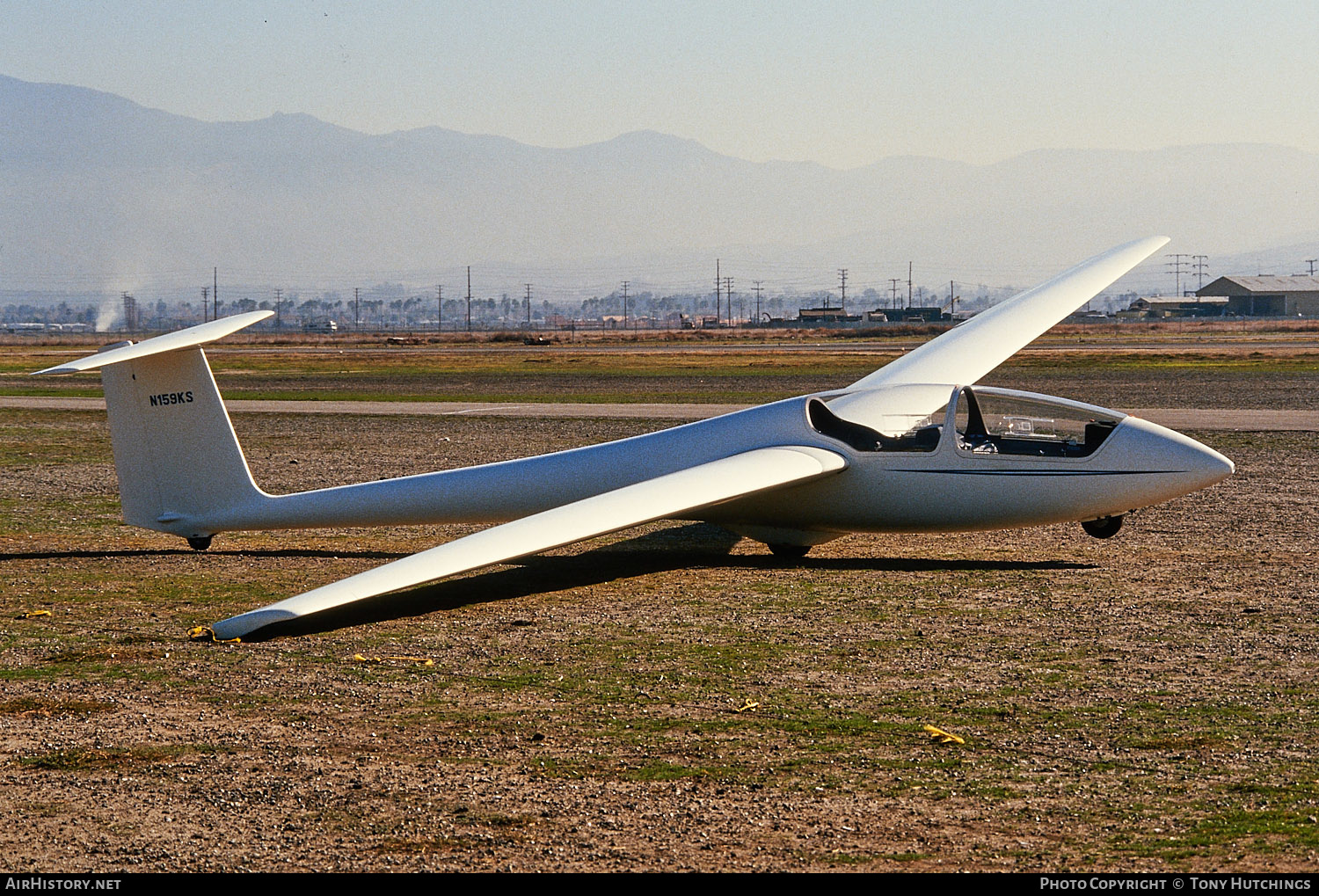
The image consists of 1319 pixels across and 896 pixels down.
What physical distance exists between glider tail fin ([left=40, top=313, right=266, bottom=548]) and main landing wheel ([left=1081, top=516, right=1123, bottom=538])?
10556 mm

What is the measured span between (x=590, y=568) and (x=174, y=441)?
546cm

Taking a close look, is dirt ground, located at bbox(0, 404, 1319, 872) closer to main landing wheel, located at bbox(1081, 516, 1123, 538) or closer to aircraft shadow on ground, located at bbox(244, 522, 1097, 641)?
aircraft shadow on ground, located at bbox(244, 522, 1097, 641)

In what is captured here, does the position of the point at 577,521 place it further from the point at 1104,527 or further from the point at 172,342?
the point at 1104,527

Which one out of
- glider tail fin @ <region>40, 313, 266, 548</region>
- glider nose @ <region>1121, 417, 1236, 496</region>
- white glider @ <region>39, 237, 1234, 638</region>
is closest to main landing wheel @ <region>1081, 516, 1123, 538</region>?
white glider @ <region>39, 237, 1234, 638</region>

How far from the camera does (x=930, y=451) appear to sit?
1541cm

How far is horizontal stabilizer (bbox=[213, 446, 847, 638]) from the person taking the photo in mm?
10539

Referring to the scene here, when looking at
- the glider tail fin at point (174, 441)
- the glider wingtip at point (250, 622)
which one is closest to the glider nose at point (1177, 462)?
the glider wingtip at point (250, 622)

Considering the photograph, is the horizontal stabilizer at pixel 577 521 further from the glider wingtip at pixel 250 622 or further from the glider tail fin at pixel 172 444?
the glider tail fin at pixel 172 444

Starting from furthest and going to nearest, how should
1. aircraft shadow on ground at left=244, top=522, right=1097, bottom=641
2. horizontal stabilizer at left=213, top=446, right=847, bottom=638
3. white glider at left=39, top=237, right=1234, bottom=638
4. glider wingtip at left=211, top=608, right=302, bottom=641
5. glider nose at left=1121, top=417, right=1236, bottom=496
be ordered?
1. white glider at left=39, top=237, right=1234, bottom=638
2. glider nose at left=1121, top=417, right=1236, bottom=496
3. aircraft shadow on ground at left=244, top=522, right=1097, bottom=641
4. horizontal stabilizer at left=213, top=446, right=847, bottom=638
5. glider wingtip at left=211, top=608, right=302, bottom=641

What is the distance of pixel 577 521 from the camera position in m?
12.7

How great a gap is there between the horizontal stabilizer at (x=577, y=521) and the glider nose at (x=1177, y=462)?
336 cm

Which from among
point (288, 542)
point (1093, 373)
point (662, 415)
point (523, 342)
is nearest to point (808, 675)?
point (288, 542)

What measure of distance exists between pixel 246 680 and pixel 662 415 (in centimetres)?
2810

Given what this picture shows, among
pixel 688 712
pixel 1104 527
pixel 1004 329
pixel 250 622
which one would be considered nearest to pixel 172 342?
pixel 250 622
